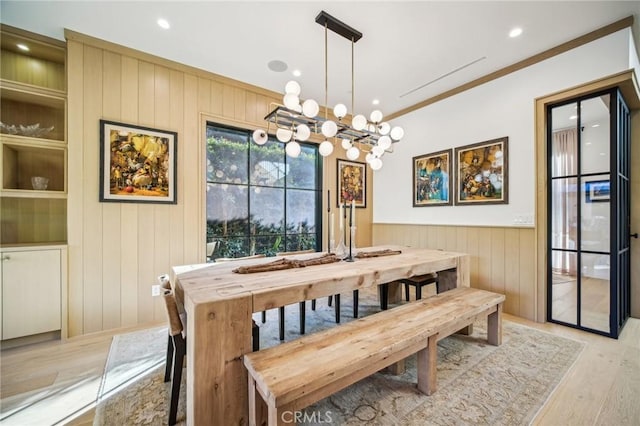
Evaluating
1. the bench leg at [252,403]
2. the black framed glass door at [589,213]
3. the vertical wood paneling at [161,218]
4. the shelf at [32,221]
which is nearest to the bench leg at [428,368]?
the bench leg at [252,403]

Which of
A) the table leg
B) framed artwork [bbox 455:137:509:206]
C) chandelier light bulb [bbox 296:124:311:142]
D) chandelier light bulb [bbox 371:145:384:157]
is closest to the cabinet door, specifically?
the table leg

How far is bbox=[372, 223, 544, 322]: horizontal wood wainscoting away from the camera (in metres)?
3.01

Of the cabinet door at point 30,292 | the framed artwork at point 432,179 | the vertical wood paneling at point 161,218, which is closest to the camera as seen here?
the cabinet door at point 30,292

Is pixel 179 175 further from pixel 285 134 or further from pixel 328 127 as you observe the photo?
pixel 328 127

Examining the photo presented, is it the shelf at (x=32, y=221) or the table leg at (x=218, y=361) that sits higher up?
the shelf at (x=32, y=221)

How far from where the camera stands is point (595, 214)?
2695 mm

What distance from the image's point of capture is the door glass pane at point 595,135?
264cm

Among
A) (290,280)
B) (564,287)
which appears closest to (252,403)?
(290,280)

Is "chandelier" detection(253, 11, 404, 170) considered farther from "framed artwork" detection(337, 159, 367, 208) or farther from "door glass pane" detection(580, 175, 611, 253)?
"door glass pane" detection(580, 175, 611, 253)

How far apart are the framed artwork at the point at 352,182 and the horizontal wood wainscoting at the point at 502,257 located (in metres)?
1.44

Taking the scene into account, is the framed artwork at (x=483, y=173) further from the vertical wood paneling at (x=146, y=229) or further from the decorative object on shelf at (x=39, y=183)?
the decorative object on shelf at (x=39, y=183)

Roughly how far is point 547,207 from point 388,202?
2.28 meters

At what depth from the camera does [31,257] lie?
238 centimetres

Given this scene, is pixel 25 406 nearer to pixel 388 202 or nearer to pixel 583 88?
pixel 388 202
